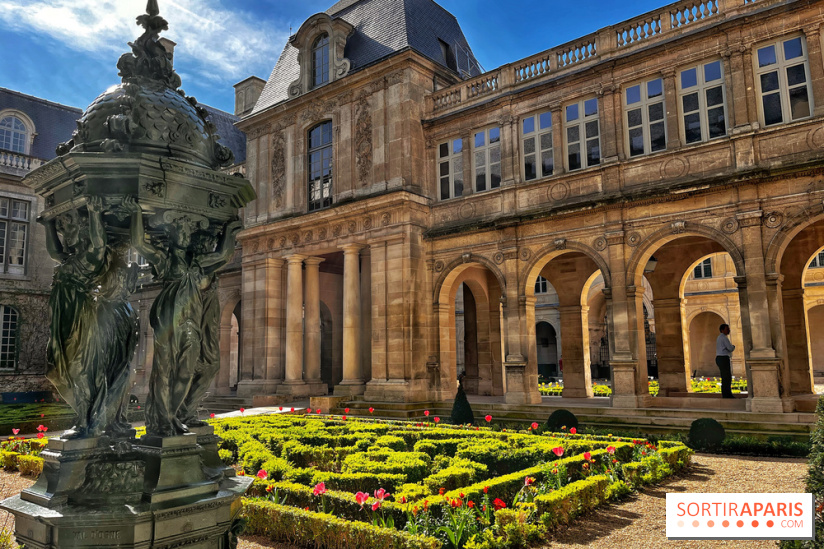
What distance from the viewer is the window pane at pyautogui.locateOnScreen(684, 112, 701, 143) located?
15789mm

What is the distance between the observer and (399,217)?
20.0 metres

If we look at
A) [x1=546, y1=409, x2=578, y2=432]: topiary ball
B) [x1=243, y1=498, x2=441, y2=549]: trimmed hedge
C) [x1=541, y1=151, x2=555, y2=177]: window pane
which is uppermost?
[x1=541, y1=151, x2=555, y2=177]: window pane

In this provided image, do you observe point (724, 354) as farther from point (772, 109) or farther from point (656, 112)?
point (656, 112)

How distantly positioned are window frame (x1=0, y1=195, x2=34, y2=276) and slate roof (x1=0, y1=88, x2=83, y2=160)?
291 cm

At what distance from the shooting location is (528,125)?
1895 centimetres

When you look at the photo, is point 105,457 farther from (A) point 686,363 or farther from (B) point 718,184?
(A) point 686,363

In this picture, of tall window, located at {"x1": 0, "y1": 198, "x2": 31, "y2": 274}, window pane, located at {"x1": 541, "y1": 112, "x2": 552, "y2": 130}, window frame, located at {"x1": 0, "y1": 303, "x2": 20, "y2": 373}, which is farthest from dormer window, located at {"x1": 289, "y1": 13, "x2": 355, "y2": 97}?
window frame, located at {"x1": 0, "y1": 303, "x2": 20, "y2": 373}

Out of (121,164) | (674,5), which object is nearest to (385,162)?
(674,5)

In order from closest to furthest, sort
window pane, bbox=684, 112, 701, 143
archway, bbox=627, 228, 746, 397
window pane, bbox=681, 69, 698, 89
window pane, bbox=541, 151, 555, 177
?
window pane, bbox=684, 112, 701, 143
window pane, bbox=681, 69, 698, 89
window pane, bbox=541, 151, 555, 177
archway, bbox=627, 228, 746, 397

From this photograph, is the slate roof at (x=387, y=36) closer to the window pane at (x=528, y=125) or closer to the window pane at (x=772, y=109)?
the window pane at (x=528, y=125)

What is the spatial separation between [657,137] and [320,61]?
13333mm

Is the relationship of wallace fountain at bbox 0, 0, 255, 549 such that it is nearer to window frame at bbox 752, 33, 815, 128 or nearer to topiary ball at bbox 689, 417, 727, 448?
topiary ball at bbox 689, 417, 727, 448

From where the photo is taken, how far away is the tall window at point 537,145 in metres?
18.5

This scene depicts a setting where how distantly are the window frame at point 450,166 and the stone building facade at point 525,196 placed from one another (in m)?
0.06
